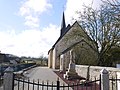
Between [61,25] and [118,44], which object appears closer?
[118,44]

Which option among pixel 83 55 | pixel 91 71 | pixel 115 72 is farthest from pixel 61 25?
pixel 115 72

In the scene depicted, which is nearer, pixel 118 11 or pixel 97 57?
pixel 118 11

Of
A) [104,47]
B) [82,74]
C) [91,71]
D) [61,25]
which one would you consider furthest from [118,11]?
[61,25]

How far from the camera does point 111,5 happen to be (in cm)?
1499

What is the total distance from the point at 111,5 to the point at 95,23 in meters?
15.8

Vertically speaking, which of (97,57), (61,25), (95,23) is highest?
(61,25)

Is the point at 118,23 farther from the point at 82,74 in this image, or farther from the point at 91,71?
the point at 82,74

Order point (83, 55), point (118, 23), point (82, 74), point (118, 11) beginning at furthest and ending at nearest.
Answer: point (83, 55) < point (82, 74) < point (118, 23) < point (118, 11)

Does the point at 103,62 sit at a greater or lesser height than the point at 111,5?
lesser

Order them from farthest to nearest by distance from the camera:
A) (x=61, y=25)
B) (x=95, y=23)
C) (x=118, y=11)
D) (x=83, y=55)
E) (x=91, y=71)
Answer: (x=61, y=25)
(x=83, y=55)
(x=95, y=23)
(x=91, y=71)
(x=118, y=11)

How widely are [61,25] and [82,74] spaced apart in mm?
37513

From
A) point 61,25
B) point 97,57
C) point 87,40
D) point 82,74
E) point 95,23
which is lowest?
point 82,74

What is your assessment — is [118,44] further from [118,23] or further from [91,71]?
[118,23]

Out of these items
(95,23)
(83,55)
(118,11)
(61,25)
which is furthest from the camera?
(61,25)
